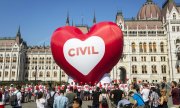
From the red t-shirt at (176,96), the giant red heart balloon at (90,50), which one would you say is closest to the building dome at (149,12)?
the giant red heart balloon at (90,50)

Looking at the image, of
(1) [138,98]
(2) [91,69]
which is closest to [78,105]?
(1) [138,98]

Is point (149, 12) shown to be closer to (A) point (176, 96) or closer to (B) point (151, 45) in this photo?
(B) point (151, 45)

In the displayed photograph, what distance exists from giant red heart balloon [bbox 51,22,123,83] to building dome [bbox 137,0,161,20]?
59.4 metres

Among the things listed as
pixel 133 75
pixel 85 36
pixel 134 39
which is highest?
pixel 134 39

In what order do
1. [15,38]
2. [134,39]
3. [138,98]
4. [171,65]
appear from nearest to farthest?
Result: [138,98], [171,65], [134,39], [15,38]

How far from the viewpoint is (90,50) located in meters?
21.0

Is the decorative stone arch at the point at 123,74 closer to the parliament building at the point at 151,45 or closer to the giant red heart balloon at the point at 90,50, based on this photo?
the parliament building at the point at 151,45

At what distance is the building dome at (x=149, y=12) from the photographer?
7794cm

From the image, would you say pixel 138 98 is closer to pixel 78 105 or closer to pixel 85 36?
→ pixel 78 105

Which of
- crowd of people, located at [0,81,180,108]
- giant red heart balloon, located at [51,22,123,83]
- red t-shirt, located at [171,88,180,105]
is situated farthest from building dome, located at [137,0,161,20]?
red t-shirt, located at [171,88,180,105]

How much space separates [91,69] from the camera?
70.2 feet

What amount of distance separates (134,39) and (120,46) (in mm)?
51605

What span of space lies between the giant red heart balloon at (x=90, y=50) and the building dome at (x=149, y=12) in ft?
195

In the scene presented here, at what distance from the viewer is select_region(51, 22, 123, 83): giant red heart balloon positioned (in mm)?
21094
